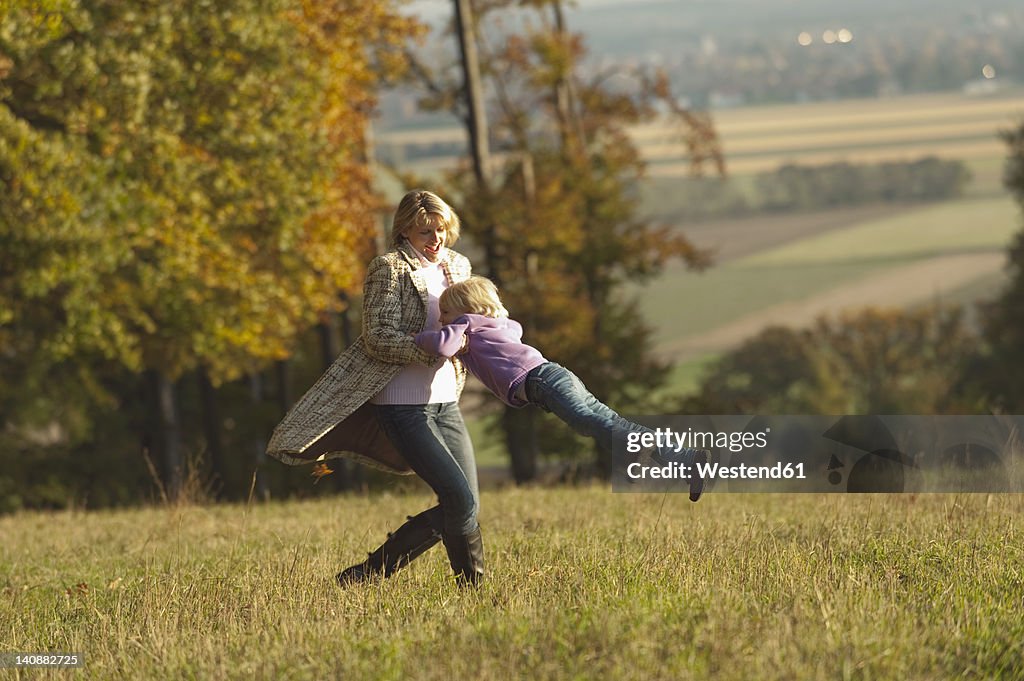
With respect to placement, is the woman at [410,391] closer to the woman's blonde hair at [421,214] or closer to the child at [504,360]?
the woman's blonde hair at [421,214]

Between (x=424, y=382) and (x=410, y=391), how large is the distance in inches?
3.4

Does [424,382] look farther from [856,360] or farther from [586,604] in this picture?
[856,360]

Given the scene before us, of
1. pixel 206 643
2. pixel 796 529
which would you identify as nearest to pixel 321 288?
pixel 796 529

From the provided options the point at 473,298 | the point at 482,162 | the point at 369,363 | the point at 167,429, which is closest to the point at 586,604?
the point at 473,298

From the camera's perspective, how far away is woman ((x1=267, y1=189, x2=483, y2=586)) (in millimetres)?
7027

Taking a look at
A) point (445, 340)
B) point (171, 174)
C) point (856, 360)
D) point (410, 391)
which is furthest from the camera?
point (856, 360)

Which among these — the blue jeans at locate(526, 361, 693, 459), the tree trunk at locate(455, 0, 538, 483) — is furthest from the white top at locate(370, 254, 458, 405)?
the tree trunk at locate(455, 0, 538, 483)

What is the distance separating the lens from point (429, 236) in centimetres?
720

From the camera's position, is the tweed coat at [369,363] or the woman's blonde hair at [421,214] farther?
the woman's blonde hair at [421,214]

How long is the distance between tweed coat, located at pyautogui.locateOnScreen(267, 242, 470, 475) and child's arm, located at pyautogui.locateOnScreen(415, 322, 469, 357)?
10cm

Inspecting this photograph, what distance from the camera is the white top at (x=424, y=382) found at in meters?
7.12

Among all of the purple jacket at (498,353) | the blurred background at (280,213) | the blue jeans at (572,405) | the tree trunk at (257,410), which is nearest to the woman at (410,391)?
the purple jacket at (498,353)

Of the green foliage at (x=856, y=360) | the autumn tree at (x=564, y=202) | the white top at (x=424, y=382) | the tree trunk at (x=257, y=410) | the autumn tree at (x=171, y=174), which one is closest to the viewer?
the white top at (x=424, y=382)

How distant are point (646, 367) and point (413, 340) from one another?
109 feet
